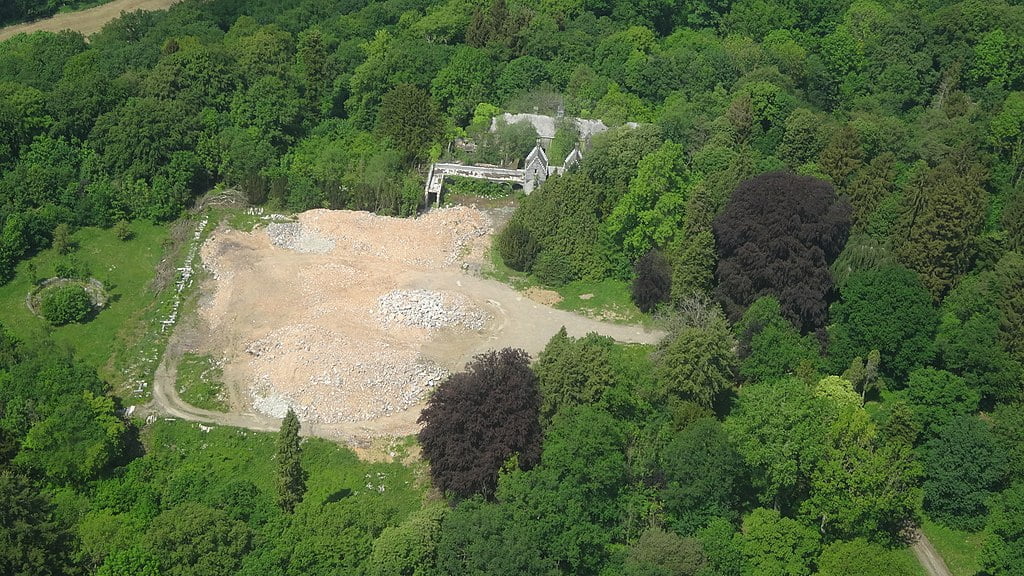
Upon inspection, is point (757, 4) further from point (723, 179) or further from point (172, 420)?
point (172, 420)

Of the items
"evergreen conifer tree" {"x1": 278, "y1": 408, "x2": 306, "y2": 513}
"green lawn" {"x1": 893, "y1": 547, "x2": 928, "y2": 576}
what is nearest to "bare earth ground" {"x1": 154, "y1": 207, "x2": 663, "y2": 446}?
"evergreen conifer tree" {"x1": 278, "y1": 408, "x2": 306, "y2": 513}

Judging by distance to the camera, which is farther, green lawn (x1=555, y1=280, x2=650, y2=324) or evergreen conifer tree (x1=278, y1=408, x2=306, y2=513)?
green lawn (x1=555, y1=280, x2=650, y2=324)

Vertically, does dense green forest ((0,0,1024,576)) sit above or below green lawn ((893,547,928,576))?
above

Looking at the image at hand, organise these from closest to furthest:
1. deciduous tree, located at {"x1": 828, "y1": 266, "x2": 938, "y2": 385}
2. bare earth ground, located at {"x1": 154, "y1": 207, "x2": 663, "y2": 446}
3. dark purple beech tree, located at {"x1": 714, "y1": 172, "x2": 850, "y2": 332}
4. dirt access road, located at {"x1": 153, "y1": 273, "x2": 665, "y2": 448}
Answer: dirt access road, located at {"x1": 153, "y1": 273, "x2": 665, "y2": 448} → deciduous tree, located at {"x1": 828, "y1": 266, "x2": 938, "y2": 385} → bare earth ground, located at {"x1": 154, "y1": 207, "x2": 663, "y2": 446} → dark purple beech tree, located at {"x1": 714, "y1": 172, "x2": 850, "y2": 332}

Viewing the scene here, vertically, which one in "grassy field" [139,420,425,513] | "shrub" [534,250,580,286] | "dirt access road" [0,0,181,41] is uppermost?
"dirt access road" [0,0,181,41]

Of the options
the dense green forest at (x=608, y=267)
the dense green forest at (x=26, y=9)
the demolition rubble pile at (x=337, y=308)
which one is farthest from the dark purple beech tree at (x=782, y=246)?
the dense green forest at (x=26, y=9)

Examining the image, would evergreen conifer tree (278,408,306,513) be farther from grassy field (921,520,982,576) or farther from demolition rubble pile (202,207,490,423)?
grassy field (921,520,982,576)

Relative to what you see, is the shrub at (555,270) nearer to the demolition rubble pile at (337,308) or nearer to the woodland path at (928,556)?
the demolition rubble pile at (337,308)
